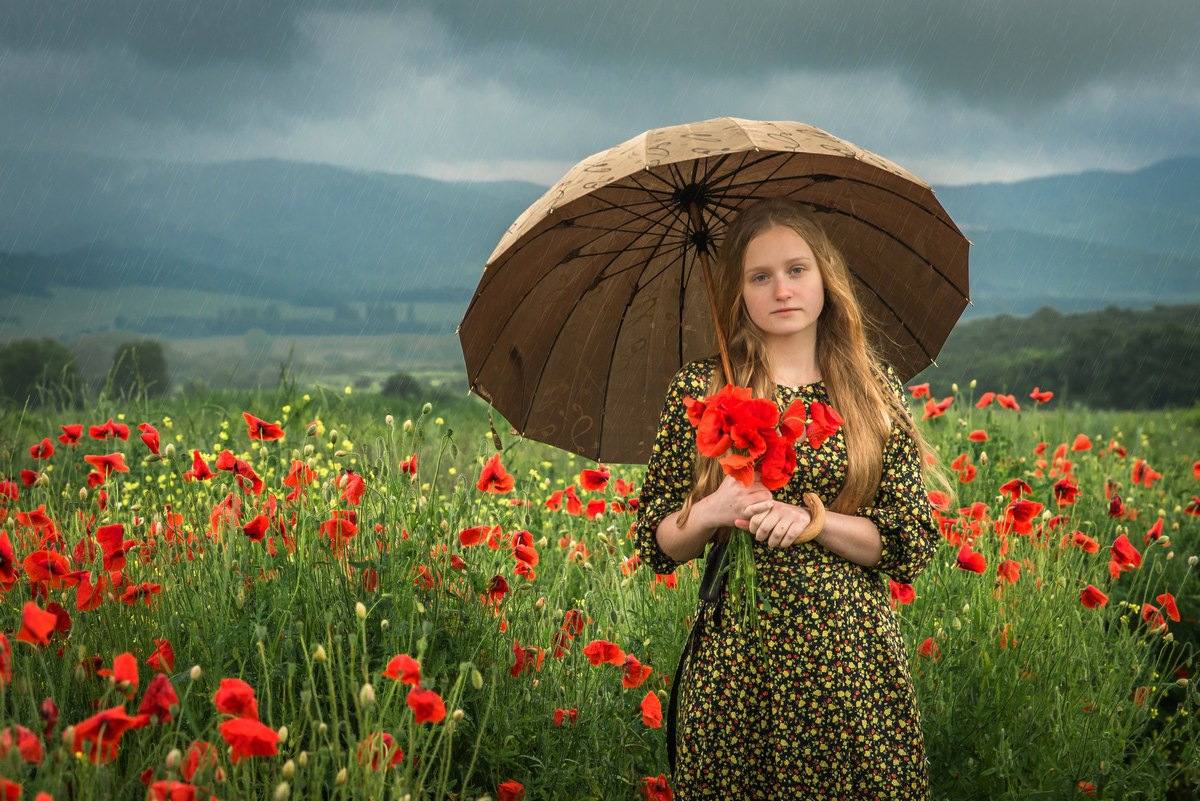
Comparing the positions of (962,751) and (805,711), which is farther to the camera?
(962,751)

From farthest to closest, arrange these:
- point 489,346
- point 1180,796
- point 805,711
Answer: point 1180,796 → point 489,346 → point 805,711

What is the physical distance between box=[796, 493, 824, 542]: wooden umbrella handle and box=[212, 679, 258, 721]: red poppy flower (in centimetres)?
119

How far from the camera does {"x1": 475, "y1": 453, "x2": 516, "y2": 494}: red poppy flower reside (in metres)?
2.83

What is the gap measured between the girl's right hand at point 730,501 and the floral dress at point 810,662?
0.58ft

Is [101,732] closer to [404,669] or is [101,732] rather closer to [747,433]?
[404,669]

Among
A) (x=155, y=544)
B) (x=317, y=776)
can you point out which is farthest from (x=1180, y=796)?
(x=155, y=544)

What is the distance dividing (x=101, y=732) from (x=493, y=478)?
1315 mm

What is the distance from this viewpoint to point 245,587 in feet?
9.56

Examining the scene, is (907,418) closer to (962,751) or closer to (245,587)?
(962,751)

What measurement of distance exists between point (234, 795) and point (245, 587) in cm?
95

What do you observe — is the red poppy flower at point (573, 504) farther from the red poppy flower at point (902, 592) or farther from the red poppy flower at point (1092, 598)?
the red poppy flower at point (1092, 598)

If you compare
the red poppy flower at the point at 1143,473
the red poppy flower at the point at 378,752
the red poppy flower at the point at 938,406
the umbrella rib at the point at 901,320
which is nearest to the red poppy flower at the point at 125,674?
the red poppy flower at the point at 378,752

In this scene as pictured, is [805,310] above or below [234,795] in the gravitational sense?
above

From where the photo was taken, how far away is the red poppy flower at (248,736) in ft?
5.70
